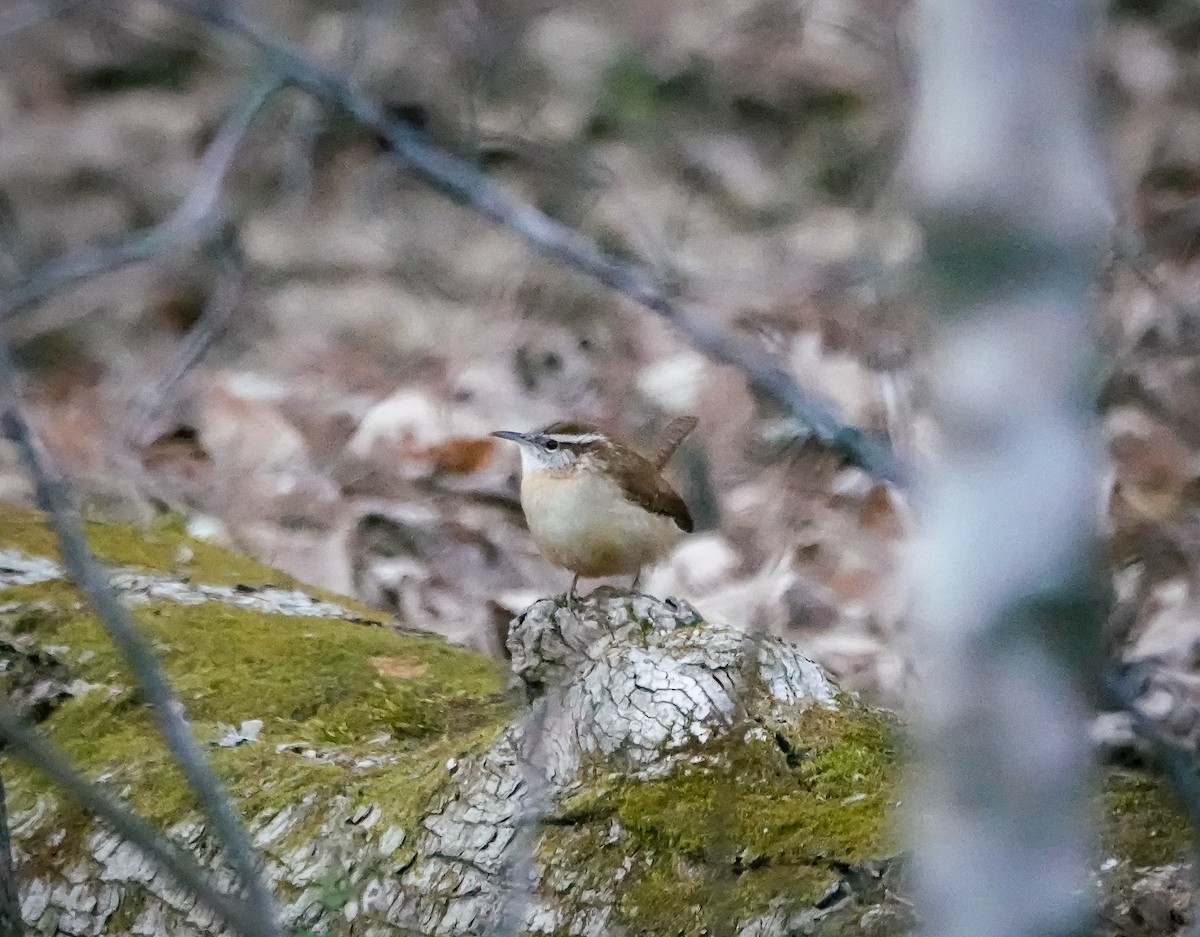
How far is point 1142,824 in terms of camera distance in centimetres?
198

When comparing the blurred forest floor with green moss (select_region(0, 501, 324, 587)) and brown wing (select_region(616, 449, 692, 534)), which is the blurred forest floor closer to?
brown wing (select_region(616, 449, 692, 534))

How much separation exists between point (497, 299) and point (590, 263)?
5167 mm

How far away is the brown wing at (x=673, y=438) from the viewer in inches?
178

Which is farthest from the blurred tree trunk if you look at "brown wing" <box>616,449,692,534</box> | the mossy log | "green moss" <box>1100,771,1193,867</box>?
"brown wing" <box>616,449,692,534</box>

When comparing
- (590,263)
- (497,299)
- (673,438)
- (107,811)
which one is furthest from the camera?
(497,299)

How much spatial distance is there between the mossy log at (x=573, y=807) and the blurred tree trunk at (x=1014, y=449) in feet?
2.47

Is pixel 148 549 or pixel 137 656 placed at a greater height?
pixel 148 549

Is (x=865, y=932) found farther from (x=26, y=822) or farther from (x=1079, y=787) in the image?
(x=26, y=822)

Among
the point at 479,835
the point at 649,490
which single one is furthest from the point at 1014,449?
the point at 649,490

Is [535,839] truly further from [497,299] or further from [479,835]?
[497,299]

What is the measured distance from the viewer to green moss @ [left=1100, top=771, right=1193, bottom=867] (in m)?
1.87

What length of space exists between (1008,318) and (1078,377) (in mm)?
46

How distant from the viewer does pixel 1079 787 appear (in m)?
0.70

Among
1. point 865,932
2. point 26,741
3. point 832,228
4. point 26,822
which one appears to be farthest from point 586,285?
point 26,741
